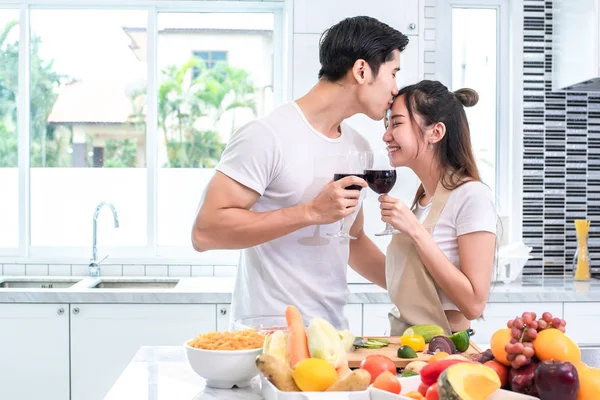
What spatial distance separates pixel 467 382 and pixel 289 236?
974 millimetres

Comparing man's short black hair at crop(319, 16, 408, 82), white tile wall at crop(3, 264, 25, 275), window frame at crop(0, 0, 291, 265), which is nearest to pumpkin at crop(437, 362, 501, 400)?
man's short black hair at crop(319, 16, 408, 82)

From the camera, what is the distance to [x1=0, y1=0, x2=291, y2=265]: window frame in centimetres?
411

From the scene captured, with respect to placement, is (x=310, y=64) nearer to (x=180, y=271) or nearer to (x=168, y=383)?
(x=180, y=271)

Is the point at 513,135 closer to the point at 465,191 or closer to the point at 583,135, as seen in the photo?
the point at 583,135

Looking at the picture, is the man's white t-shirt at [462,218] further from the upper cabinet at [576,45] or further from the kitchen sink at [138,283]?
the kitchen sink at [138,283]

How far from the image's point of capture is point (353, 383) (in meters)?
1.31

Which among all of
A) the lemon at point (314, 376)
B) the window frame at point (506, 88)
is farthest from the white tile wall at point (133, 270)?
the lemon at point (314, 376)

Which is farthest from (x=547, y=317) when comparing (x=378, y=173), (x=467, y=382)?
(x=378, y=173)

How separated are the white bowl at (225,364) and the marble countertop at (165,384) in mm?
29

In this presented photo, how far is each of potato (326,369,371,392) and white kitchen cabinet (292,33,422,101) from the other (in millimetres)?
2447

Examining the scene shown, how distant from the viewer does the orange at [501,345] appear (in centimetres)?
138

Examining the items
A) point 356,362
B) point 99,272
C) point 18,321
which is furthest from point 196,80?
point 356,362

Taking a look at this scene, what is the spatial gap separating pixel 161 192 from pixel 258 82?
0.82 metres

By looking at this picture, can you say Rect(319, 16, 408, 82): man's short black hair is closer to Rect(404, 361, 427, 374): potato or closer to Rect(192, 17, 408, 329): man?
Rect(192, 17, 408, 329): man
